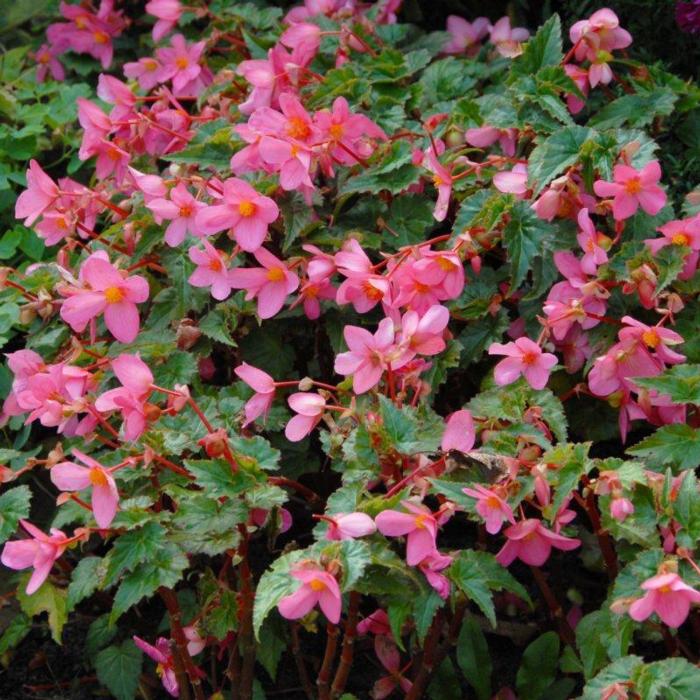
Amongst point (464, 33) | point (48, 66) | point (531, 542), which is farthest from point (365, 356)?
point (48, 66)

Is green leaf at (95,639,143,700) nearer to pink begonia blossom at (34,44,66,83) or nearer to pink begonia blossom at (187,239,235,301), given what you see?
pink begonia blossom at (187,239,235,301)

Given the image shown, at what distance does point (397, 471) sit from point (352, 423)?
10cm

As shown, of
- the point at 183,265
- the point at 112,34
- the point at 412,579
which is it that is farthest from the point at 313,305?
the point at 112,34

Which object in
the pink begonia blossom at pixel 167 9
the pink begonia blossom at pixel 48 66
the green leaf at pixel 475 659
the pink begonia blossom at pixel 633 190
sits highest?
the pink begonia blossom at pixel 633 190

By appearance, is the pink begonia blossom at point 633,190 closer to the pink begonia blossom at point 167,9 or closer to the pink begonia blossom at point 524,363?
the pink begonia blossom at point 524,363

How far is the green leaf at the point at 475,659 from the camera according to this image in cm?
184

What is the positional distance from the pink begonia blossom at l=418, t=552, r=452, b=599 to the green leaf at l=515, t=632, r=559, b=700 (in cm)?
46

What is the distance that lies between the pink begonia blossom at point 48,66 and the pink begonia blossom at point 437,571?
185 cm

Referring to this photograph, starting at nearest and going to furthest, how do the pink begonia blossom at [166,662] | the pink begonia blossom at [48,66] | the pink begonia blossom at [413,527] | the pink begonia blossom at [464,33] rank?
the pink begonia blossom at [413,527]
the pink begonia blossom at [166,662]
the pink begonia blossom at [464,33]
the pink begonia blossom at [48,66]

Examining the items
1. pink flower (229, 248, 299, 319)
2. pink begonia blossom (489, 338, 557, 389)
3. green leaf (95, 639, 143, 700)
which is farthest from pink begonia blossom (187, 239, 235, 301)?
green leaf (95, 639, 143, 700)

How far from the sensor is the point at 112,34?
112 inches

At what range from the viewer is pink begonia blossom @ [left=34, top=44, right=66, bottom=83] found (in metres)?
2.80

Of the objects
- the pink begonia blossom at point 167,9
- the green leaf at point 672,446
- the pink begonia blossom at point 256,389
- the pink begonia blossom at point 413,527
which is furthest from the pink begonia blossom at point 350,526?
the pink begonia blossom at point 167,9

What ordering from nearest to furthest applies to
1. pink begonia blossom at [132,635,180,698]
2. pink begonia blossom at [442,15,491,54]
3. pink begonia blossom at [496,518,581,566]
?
pink begonia blossom at [496,518,581,566]
pink begonia blossom at [132,635,180,698]
pink begonia blossom at [442,15,491,54]
